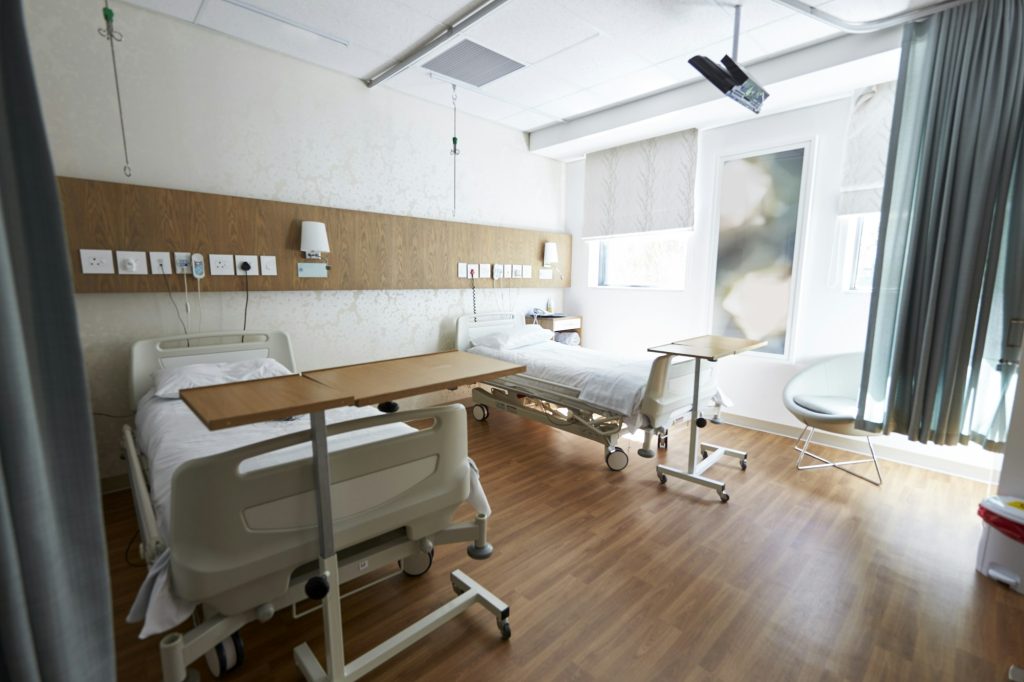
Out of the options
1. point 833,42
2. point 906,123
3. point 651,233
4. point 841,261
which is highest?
point 833,42

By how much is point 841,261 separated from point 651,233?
1679 mm

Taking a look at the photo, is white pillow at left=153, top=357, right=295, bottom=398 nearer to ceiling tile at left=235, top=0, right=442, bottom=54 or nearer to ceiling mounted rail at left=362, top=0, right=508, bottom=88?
ceiling tile at left=235, top=0, right=442, bottom=54

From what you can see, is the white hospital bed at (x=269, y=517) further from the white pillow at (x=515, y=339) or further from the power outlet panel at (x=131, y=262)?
the white pillow at (x=515, y=339)

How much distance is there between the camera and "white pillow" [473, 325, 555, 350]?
4302 mm

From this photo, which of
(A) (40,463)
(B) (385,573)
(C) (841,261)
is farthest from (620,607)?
(C) (841,261)

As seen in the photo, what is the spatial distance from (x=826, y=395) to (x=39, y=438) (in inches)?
173

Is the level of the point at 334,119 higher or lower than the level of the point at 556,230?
higher

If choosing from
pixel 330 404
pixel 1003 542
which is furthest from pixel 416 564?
pixel 1003 542

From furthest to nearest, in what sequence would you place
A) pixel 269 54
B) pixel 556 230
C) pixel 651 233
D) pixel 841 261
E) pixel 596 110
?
pixel 556 230, pixel 651 233, pixel 596 110, pixel 841 261, pixel 269 54

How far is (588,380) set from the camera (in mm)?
3314

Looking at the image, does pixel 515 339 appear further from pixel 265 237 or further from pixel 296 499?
pixel 296 499

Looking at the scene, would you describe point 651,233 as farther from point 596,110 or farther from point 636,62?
point 636,62

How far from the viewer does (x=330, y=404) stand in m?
1.20

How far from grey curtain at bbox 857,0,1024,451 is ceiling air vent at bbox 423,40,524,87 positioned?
8.51 ft
